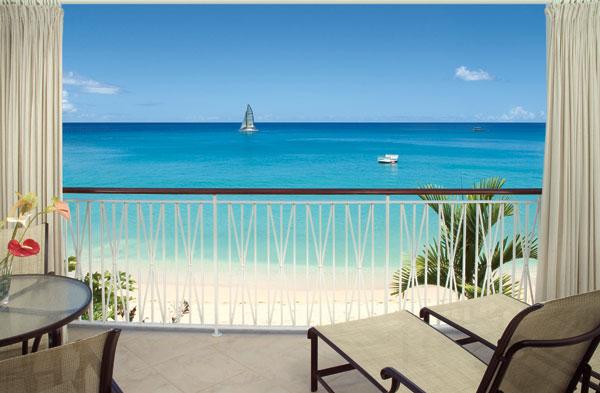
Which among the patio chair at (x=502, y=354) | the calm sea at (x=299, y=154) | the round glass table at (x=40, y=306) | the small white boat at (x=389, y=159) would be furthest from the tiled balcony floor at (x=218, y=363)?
the small white boat at (x=389, y=159)

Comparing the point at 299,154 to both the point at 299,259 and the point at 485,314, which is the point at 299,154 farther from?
the point at 485,314

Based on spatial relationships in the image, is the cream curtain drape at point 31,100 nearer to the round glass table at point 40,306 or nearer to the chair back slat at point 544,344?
the round glass table at point 40,306

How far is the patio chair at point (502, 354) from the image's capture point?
163cm

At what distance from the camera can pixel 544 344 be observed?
5.35 feet

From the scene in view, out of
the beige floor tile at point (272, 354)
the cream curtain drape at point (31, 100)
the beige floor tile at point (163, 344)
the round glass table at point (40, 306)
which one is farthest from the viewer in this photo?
the cream curtain drape at point (31, 100)

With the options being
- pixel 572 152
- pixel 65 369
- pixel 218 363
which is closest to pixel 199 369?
pixel 218 363

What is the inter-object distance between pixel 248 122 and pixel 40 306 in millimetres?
19349

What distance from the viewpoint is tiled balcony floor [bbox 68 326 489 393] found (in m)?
2.77

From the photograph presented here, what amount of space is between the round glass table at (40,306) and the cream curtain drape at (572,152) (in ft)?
8.61

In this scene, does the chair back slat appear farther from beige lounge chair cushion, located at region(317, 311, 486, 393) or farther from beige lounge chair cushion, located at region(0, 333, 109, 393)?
beige lounge chair cushion, located at region(0, 333, 109, 393)

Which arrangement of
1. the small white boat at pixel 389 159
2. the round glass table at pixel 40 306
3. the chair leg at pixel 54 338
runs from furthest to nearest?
the small white boat at pixel 389 159, the chair leg at pixel 54 338, the round glass table at pixel 40 306

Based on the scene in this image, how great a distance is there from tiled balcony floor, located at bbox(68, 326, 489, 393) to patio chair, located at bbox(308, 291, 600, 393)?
308 millimetres

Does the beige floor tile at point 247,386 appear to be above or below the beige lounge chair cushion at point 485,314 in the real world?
below

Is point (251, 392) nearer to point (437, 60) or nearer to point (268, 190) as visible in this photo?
point (268, 190)
